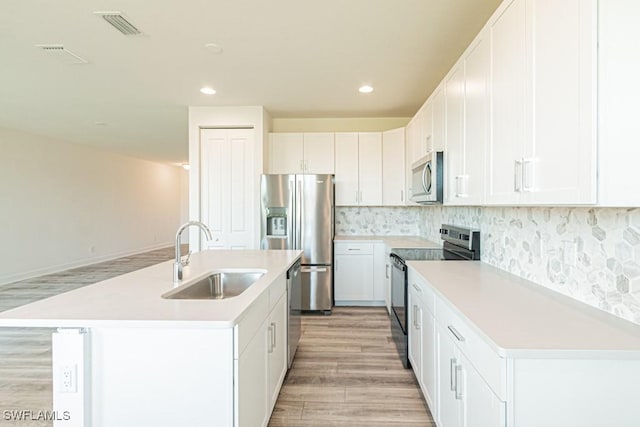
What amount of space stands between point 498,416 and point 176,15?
2790mm

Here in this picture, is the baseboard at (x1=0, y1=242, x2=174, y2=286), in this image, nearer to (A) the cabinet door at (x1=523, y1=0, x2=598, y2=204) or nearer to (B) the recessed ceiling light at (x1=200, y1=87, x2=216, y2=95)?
(B) the recessed ceiling light at (x1=200, y1=87, x2=216, y2=95)

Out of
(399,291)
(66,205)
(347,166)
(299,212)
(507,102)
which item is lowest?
(399,291)

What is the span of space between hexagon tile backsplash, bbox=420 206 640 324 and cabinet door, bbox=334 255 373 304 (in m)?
2.07

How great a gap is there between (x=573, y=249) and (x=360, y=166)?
10.5 feet

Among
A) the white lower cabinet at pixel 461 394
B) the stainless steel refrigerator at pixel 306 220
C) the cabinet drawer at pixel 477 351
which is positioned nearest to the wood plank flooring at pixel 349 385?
the white lower cabinet at pixel 461 394

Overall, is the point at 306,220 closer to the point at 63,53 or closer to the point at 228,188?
the point at 228,188

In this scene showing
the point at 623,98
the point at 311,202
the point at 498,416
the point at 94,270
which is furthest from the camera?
the point at 94,270

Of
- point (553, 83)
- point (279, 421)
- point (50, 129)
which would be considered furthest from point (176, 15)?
point (50, 129)

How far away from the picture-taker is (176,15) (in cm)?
234

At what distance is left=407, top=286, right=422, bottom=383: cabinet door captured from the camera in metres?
2.30

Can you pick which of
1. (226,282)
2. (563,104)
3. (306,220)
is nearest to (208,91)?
(306,220)

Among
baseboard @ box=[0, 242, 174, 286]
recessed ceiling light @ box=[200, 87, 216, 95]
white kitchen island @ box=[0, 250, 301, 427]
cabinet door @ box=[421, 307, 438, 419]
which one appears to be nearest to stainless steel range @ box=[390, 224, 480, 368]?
cabinet door @ box=[421, 307, 438, 419]

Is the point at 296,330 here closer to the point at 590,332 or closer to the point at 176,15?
the point at 590,332

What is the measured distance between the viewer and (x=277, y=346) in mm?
2234
